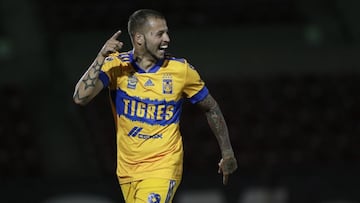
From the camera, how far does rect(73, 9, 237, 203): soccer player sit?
5.39 metres

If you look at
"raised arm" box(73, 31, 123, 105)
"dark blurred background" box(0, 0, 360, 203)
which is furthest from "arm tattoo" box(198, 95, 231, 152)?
"dark blurred background" box(0, 0, 360, 203)

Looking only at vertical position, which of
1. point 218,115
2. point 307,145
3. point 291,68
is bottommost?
point 307,145

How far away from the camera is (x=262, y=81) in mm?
12523

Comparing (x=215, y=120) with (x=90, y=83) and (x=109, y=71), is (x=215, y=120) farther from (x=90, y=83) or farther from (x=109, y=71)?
(x=90, y=83)

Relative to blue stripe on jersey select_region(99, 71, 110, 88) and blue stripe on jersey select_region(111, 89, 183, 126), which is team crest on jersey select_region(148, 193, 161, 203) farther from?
blue stripe on jersey select_region(99, 71, 110, 88)

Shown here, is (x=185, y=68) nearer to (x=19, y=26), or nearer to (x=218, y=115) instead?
(x=218, y=115)

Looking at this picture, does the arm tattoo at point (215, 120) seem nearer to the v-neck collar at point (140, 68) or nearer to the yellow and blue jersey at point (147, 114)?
the yellow and blue jersey at point (147, 114)

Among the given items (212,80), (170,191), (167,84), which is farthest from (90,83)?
(212,80)

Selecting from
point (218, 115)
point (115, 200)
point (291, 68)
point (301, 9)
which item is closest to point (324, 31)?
point (301, 9)

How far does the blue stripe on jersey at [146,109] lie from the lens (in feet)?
18.0

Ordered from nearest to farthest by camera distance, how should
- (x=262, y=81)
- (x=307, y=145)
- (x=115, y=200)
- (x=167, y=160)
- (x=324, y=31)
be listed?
(x=167, y=160)
(x=115, y=200)
(x=307, y=145)
(x=262, y=81)
(x=324, y=31)

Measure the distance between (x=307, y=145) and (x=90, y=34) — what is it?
12.6 feet

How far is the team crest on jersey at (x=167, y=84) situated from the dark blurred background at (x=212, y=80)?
5002 mm

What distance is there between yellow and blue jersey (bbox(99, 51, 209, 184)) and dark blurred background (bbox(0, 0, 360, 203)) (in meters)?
4.96
